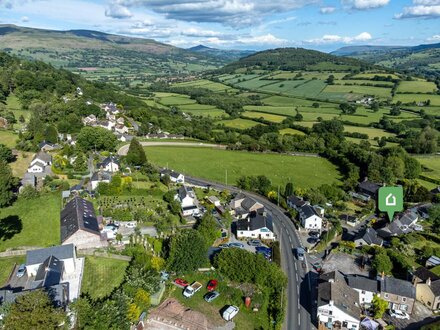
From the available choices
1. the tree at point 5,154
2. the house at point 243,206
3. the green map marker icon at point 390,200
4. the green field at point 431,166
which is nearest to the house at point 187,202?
the house at point 243,206

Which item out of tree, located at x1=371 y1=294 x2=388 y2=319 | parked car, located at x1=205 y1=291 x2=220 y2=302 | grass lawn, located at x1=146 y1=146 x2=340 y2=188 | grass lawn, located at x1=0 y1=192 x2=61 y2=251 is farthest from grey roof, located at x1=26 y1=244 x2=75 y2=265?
grass lawn, located at x1=146 y1=146 x2=340 y2=188

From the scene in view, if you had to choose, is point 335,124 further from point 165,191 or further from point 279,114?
point 165,191

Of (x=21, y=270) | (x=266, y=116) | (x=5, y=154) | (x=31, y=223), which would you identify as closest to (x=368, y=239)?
(x=21, y=270)

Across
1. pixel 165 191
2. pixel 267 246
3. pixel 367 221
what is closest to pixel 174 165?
pixel 165 191

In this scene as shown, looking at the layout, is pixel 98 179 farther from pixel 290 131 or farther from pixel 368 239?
pixel 290 131

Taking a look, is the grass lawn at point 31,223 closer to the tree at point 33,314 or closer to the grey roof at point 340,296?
the tree at point 33,314
